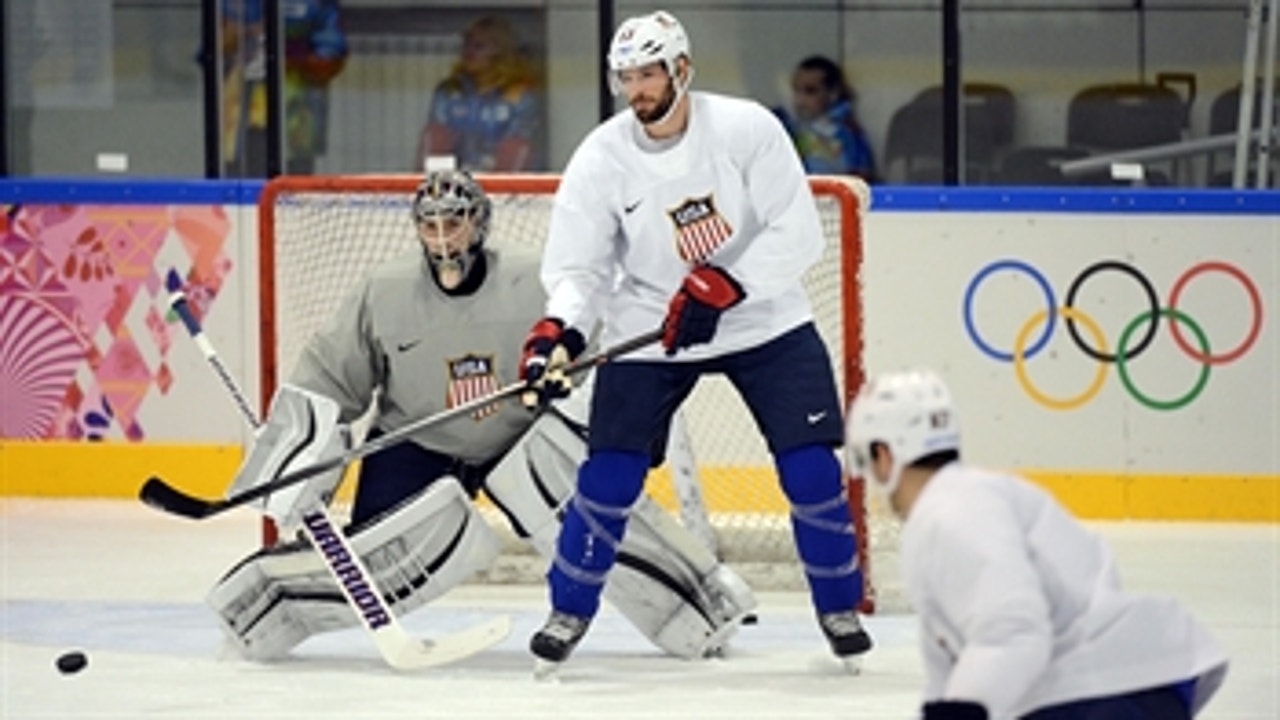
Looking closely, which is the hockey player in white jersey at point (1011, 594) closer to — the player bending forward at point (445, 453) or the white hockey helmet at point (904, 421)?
the white hockey helmet at point (904, 421)

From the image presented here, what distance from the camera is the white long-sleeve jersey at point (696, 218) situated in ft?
16.8

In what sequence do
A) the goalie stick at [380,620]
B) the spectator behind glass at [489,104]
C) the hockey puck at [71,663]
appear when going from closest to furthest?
1. the hockey puck at [71,663]
2. the goalie stick at [380,620]
3. the spectator behind glass at [489,104]

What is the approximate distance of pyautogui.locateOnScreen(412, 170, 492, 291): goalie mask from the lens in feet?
17.7

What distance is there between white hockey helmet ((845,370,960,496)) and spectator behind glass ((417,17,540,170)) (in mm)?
4983

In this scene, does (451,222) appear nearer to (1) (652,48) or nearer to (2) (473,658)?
(1) (652,48)

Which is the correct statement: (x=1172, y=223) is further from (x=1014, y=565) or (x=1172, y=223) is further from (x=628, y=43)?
(x=1014, y=565)

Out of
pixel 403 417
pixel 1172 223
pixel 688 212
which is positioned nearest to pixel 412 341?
pixel 403 417

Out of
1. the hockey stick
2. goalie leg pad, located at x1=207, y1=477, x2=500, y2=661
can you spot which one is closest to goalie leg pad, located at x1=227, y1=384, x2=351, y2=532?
goalie leg pad, located at x1=207, y1=477, x2=500, y2=661

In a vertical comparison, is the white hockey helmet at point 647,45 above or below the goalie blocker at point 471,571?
above

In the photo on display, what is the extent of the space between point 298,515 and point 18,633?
29.8 inches

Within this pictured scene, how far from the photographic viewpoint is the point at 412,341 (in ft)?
18.0

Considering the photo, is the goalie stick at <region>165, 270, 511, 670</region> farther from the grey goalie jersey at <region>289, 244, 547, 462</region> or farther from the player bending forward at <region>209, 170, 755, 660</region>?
the grey goalie jersey at <region>289, 244, 547, 462</region>

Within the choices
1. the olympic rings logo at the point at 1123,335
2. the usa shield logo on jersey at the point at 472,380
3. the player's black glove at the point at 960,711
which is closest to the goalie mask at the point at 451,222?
the usa shield logo on jersey at the point at 472,380

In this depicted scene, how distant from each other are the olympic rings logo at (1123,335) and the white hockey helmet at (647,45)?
2382 mm
